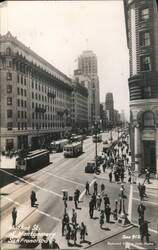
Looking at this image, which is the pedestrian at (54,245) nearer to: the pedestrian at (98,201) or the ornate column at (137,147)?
the pedestrian at (98,201)

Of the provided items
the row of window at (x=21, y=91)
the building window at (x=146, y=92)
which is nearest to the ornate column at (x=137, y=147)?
the building window at (x=146, y=92)

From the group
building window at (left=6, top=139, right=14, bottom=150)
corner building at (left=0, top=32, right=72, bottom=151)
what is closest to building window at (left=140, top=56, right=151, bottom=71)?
corner building at (left=0, top=32, right=72, bottom=151)

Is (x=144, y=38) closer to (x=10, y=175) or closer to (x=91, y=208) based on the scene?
(x=91, y=208)

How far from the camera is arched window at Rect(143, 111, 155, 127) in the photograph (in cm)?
2136

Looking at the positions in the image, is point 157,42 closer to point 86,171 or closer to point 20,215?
point 86,171

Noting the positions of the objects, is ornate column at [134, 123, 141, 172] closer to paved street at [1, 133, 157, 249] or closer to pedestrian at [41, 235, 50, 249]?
paved street at [1, 133, 157, 249]

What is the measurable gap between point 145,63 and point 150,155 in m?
6.86

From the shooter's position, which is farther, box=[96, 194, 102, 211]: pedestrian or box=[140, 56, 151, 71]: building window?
box=[140, 56, 151, 71]: building window

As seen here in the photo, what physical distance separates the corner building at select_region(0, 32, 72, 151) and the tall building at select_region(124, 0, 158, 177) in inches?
240

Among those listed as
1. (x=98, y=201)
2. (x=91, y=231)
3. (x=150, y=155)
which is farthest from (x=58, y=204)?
(x=150, y=155)

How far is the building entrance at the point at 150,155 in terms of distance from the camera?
19266 millimetres

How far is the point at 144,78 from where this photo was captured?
20.6 metres

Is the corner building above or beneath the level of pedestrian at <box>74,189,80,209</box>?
above

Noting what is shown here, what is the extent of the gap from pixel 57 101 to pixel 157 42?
12051 mm
